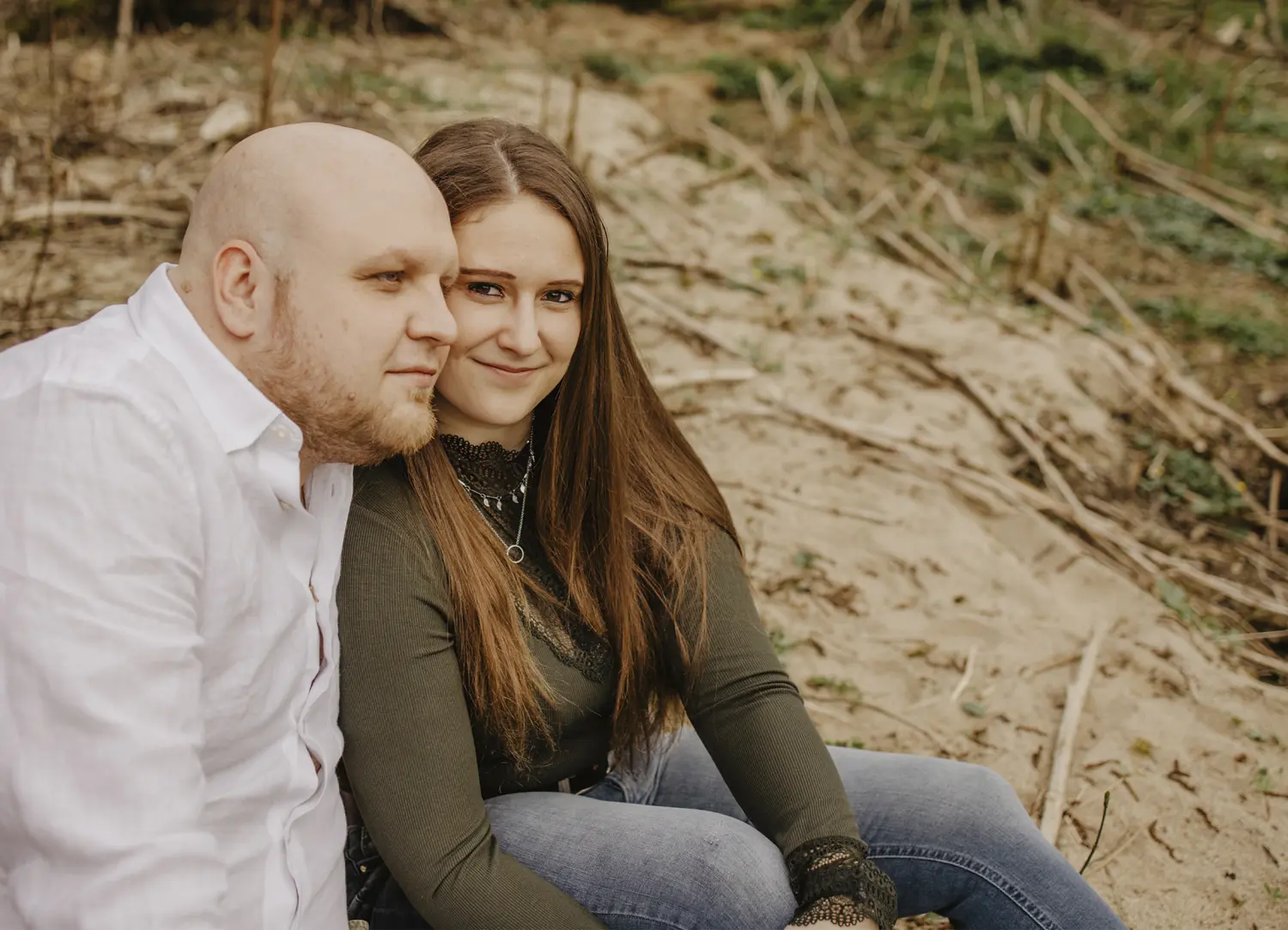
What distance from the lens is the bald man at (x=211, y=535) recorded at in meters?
1.41

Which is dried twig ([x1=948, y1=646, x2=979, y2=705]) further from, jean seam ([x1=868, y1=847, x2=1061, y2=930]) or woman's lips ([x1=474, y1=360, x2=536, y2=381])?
woman's lips ([x1=474, y1=360, x2=536, y2=381])

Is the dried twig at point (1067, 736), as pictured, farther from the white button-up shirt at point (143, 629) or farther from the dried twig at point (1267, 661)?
the white button-up shirt at point (143, 629)

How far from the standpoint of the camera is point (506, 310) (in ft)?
7.18

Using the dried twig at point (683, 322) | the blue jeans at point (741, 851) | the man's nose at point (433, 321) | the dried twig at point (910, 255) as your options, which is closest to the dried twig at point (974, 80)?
the dried twig at point (910, 255)

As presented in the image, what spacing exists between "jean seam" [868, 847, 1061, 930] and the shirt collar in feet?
5.15

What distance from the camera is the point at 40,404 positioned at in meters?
1.46

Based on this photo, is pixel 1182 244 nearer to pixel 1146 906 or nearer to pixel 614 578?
pixel 1146 906

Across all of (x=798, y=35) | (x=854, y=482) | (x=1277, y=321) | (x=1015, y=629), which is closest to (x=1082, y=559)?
(x=1015, y=629)

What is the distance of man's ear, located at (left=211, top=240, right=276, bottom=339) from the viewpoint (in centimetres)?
172

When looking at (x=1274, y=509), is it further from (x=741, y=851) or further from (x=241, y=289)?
(x=241, y=289)

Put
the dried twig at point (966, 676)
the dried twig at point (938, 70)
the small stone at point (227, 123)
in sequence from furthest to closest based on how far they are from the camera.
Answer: the dried twig at point (938, 70), the small stone at point (227, 123), the dried twig at point (966, 676)

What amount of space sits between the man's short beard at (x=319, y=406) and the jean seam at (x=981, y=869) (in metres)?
1.33

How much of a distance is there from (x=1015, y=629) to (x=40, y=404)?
3340 millimetres

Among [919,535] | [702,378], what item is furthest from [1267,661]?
[702,378]
